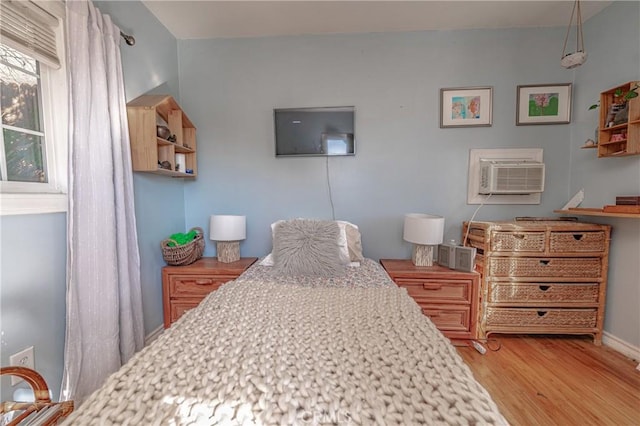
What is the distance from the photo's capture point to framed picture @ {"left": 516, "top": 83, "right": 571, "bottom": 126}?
2105 mm

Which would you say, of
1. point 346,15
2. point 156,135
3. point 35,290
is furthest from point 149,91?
point 346,15

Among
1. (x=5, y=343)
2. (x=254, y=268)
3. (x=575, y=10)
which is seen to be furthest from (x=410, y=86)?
(x=5, y=343)

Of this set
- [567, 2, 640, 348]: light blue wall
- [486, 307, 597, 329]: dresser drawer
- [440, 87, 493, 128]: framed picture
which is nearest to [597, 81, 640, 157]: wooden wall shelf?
A: [567, 2, 640, 348]: light blue wall

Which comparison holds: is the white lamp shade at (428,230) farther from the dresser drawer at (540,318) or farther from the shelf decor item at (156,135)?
the shelf decor item at (156,135)

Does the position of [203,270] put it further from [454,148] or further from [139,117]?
[454,148]

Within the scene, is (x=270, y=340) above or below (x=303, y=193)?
below

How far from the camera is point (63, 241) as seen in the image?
1237mm

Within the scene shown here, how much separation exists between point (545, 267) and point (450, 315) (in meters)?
0.81

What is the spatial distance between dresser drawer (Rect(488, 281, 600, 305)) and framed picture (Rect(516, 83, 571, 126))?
4.51 feet

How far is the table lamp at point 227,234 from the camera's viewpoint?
6.61 ft

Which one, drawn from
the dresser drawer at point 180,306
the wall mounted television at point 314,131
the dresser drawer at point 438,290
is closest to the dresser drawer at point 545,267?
the dresser drawer at point 438,290

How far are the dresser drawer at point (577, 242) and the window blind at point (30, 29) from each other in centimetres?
328

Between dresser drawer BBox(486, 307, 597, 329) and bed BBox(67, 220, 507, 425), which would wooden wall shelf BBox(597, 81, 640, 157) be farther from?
bed BBox(67, 220, 507, 425)

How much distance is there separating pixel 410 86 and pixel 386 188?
931mm
